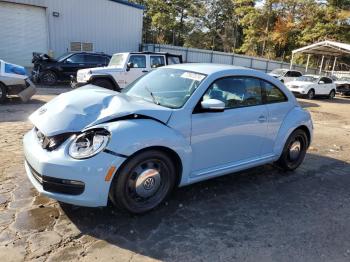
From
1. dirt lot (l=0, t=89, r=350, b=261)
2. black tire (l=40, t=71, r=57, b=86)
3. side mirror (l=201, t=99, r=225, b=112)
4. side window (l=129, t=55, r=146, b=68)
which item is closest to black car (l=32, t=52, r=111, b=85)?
black tire (l=40, t=71, r=57, b=86)

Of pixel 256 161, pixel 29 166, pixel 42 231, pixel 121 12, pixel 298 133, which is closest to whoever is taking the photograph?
pixel 42 231

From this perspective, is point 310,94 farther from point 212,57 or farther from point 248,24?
point 248,24

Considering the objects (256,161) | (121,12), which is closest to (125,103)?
(256,161)

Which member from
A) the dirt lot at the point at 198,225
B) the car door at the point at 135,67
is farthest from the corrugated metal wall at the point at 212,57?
the dirt lot at the point at 198,225

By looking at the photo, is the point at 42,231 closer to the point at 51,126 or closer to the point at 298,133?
the point at 51,126

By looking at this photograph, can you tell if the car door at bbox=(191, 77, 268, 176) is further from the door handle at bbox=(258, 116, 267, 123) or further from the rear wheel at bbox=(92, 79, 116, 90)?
the rear wheel at bbox=(92, 79, 116, 90)

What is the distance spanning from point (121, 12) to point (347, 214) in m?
21.0

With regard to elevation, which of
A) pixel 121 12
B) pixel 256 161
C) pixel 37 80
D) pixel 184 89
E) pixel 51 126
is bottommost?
pixel 37 80

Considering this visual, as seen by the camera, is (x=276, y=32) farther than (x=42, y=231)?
Yes

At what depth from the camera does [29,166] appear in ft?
12.5

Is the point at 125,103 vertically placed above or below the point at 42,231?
above

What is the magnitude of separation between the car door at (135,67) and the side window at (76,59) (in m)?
5.14

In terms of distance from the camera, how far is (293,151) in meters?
5.70

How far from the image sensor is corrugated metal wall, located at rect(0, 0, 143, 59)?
779 inches
